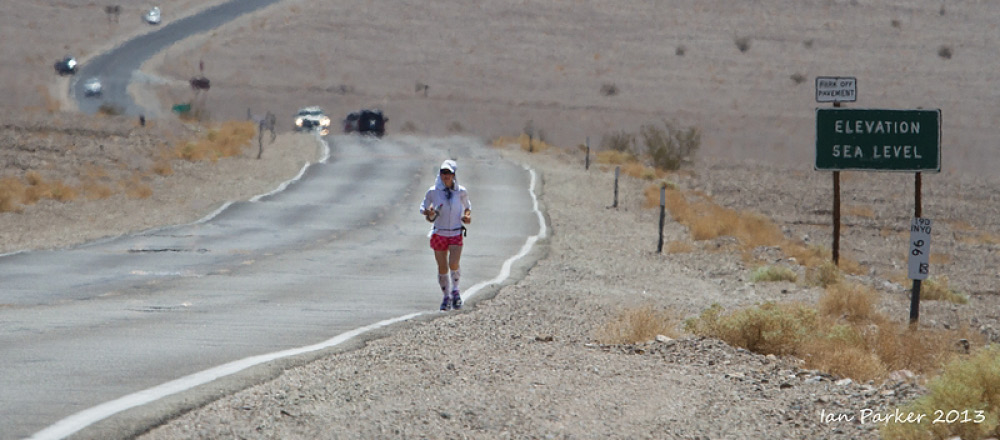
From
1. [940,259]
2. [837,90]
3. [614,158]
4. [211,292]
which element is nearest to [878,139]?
[837,90]

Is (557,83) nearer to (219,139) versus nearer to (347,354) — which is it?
(219,139)

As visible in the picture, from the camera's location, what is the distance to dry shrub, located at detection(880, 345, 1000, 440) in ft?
24.5

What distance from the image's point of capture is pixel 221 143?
5653 centimetres

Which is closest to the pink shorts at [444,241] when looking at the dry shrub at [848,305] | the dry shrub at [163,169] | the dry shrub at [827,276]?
the dry shrub at [848,305]

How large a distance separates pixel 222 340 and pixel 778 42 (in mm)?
91519

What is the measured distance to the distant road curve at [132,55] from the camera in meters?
78.4

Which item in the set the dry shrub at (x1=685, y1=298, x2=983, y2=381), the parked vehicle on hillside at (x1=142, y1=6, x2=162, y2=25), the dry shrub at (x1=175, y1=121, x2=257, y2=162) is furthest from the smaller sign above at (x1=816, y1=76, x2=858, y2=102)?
the parked vehicle on hillside at (x1=142, y1=6, x2=162, y2=25)

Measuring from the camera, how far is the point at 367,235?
29.8 meters

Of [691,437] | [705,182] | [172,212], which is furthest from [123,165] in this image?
[691,437]

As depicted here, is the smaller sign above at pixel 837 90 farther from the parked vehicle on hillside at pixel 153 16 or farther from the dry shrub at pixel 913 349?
the parked vehicle on hillside at pixel 153 16

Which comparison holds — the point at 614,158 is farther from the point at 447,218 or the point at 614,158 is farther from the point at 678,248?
the point at 447,218

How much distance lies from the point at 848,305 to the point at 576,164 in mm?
40103

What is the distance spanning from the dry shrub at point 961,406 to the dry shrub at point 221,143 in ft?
145

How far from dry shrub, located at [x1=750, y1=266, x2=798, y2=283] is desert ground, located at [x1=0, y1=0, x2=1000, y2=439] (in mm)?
603
